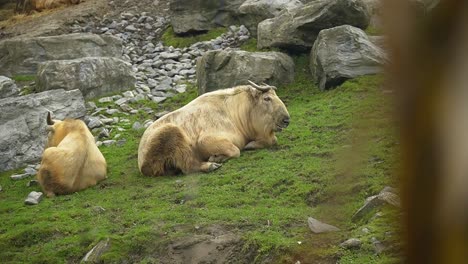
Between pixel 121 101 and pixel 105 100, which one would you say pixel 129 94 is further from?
pixel 105 100

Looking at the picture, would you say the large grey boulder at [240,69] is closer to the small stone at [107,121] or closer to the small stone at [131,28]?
the small stone at [107,121]

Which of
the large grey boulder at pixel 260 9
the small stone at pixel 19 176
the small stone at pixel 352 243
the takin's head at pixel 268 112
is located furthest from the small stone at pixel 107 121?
the small stone at pixel 352 243

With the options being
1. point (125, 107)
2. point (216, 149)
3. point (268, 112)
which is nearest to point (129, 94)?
point (125, 107)

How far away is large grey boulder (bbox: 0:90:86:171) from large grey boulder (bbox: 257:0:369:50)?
3849 millimetres

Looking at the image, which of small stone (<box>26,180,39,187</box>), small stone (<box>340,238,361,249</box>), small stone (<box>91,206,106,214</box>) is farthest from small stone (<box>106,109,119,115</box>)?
small stone (<box>340,238,361,249</box>)

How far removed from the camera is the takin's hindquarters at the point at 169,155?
984 centimetres

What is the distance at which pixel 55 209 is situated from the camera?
8781 millimetres

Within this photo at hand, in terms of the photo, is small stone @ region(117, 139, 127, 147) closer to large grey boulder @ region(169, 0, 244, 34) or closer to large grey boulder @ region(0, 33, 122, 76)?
large grey boulder @ region(0, 33, 122, 76)

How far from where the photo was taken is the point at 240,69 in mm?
13172

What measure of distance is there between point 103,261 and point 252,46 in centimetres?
973

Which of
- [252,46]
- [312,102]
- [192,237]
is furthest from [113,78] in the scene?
[192,237]

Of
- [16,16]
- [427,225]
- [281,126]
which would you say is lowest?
[16,16]

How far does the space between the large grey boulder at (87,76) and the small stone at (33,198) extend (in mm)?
4888

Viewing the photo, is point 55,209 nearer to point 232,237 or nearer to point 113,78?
point 232,237
